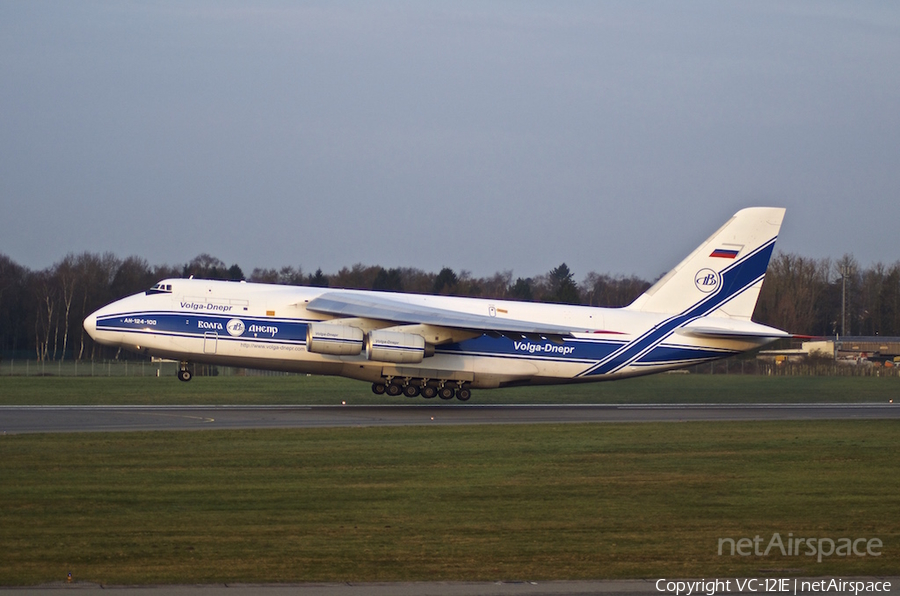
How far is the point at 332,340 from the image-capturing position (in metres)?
26.8

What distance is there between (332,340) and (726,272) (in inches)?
527

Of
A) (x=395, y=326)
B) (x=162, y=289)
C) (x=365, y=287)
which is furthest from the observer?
(x=365, y=287)

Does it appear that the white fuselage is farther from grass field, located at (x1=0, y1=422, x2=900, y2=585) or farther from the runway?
grass field, located at (x1=0, y1=422, x2=900, y2=585)

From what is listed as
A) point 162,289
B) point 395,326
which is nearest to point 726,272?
point 395,326

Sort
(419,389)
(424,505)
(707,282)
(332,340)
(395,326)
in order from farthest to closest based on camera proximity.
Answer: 1. (707,282)
2. (419,389)
3. (395,326)
4. (332,340)
5. (424,505)

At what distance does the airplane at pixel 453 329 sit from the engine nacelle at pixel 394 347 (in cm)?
3

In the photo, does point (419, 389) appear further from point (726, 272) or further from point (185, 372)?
point (726, 272)

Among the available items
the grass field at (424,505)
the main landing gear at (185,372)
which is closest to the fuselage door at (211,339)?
the main landing gear at (185,372)

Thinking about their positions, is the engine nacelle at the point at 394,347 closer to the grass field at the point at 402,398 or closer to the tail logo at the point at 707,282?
the grass field at the point at 402,398

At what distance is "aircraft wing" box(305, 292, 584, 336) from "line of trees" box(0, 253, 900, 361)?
26793 mm

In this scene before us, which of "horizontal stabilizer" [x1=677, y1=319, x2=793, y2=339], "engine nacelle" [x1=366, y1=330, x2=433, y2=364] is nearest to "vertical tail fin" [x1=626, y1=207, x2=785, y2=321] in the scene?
"horizontal stabilizer" [x1=677, y1=319, x2=793, y2=339]

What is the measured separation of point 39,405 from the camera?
93.5ft

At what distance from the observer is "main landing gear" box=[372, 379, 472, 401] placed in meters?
29.2

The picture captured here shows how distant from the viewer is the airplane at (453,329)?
89.9ft
